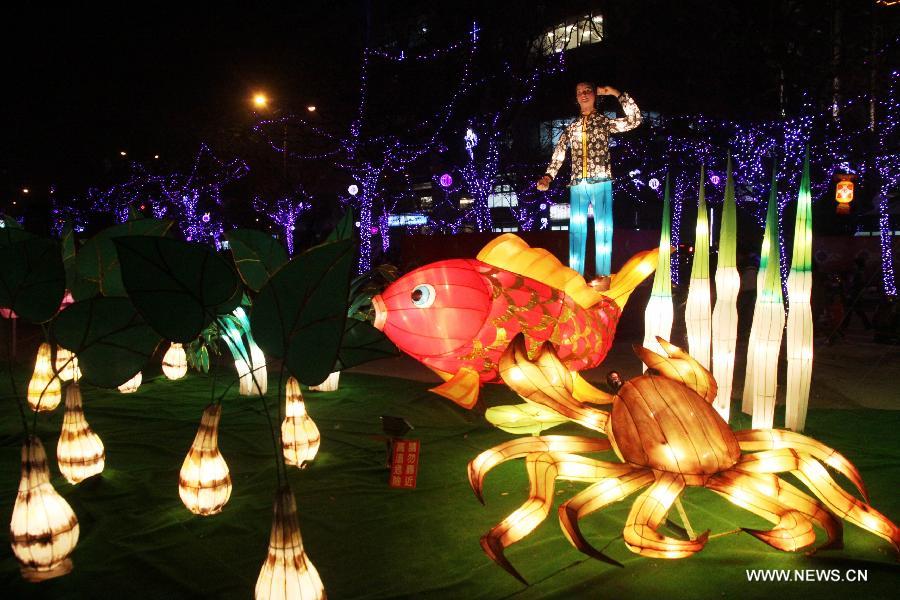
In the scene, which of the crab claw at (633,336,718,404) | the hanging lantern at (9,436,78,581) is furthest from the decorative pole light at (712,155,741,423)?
the hanging lantern at (9,436,78,581)

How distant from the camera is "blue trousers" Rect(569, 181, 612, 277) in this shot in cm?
643

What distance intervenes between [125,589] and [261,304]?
166cm

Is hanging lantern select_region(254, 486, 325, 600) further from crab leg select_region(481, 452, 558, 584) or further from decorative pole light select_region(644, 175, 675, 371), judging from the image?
decorative pole light select_region(644, 175, 675, 371)

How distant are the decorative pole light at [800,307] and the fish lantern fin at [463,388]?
7.17 feet

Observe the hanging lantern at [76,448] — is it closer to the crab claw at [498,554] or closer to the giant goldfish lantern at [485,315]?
the giant goldfish lantern at [485,315]

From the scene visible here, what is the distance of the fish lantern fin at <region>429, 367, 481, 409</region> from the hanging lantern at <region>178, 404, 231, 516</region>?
1488mm

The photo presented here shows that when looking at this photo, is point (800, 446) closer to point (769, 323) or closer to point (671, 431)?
point (671, 431)

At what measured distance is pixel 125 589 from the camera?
2729mm

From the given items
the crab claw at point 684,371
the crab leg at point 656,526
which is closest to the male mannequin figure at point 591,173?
the crab claw at point 684,371

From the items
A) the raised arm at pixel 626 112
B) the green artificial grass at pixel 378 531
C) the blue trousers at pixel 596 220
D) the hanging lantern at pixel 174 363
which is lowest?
the green artificial grass at pixel 378 531

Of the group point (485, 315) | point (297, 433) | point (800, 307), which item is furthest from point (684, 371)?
point (297, 433)

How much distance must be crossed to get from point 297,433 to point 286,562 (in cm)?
207

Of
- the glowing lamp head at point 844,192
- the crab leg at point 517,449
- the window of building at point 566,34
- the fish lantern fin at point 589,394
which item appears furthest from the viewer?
A: the window of building at point 566,34

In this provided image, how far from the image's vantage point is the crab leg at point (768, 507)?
2.52 metres
